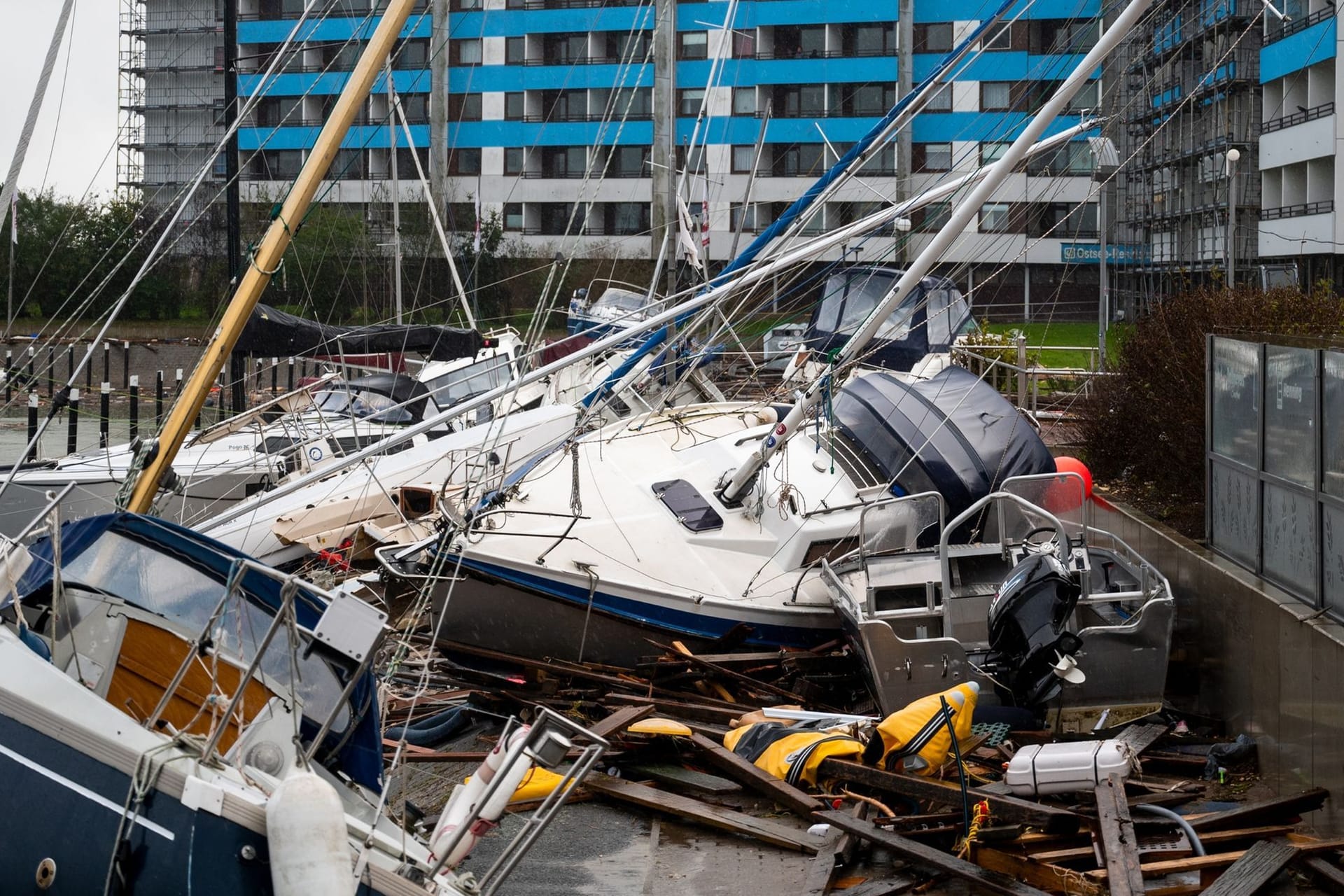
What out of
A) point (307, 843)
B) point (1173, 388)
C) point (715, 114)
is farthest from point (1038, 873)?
point (715, 114)

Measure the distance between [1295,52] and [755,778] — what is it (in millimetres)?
35083

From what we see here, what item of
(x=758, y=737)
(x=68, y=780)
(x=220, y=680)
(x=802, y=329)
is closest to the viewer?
(x=68, y=780)

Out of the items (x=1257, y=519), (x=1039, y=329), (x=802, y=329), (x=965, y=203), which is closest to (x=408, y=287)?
(x=802, y=329)

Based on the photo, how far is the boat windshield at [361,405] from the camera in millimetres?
20062

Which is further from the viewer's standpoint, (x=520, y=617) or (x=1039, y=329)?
(x=1039, y=329)

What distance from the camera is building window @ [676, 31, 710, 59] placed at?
158 ft

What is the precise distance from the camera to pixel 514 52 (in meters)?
54.2

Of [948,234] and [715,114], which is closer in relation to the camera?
[948,234]

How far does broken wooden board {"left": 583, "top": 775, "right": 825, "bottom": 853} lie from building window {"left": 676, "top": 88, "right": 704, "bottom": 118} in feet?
143

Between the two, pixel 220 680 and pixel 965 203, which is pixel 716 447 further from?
pixel 220 680

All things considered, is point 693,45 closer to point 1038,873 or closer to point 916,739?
point 916,739

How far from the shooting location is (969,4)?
167 ft

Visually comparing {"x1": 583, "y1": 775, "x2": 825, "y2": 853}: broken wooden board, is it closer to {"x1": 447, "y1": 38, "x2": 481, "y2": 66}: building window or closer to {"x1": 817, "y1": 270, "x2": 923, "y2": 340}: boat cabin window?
{"x1": 817, "y1": 270, "x2": 923, "y2": 340}: boat cabin window

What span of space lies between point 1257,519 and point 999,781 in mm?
2839
